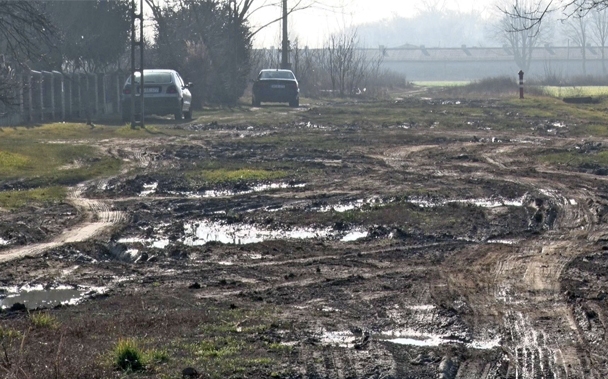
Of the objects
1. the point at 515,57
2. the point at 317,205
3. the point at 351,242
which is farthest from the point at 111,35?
the point at 515,57

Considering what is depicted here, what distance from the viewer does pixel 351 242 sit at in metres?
10.2

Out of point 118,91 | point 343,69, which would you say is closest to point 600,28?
point 343,69

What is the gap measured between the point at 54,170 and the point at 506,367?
1200 cm

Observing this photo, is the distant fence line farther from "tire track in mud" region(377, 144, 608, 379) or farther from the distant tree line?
"tire track in mud" region(377, 144, 608, 379)

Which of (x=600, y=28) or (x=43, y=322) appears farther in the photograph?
(x=600, y=28)

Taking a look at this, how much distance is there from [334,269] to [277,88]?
32.8 metres

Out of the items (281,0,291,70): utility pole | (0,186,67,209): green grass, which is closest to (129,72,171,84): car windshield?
(0,186,67,209): green grass

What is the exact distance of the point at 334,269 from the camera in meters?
8.78

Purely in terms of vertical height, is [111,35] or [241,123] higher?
[111,35]

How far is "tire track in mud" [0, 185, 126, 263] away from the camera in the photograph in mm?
9672

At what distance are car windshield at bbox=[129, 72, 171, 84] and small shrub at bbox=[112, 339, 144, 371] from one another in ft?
80.7

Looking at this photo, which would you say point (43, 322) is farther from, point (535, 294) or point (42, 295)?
point (535, 294)

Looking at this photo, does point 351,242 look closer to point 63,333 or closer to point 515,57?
point 63,333

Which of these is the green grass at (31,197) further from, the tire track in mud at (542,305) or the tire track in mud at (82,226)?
the tire track in mud at (542,305)
